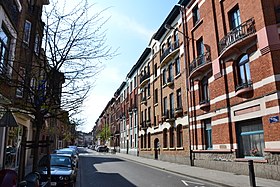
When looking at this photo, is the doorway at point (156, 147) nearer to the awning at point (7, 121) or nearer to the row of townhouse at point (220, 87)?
the row of townhouse at point (220, 87)

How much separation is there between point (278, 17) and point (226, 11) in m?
4.38

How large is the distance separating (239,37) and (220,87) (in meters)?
3.82

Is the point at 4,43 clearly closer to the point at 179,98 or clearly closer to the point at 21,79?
the point at 21,79

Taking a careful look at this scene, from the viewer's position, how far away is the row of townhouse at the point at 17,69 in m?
7.86

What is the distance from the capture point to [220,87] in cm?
1695

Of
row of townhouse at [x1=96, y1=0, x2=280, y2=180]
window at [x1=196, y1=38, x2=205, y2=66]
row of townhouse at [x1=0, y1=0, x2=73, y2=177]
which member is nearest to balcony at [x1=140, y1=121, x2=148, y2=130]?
row of townhouse at [x1=96, y1=0, x2=280, y2=180]

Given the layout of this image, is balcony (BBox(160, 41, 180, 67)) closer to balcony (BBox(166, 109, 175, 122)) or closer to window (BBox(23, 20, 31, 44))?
balcony (BBox(166, 109, 175, 122))

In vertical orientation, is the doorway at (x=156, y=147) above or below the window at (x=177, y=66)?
below

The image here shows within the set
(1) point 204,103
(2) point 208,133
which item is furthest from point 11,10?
(2) point 208,133

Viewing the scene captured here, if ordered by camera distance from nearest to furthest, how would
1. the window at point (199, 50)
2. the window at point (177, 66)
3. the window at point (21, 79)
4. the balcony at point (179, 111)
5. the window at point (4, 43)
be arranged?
the window at point (21, 79)
the window at point (4, 43)
the window at point (199, 50)
the balcony at point (179, 111)
the window at point (177, 66)

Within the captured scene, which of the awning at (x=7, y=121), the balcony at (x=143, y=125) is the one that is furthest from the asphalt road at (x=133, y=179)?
the balcony at (x=143, y=125)

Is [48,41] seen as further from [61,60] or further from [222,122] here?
[222,122]

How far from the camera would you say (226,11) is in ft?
55.8

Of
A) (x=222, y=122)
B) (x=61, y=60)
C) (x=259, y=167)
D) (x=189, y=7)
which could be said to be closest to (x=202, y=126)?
(x=222, y=122)
